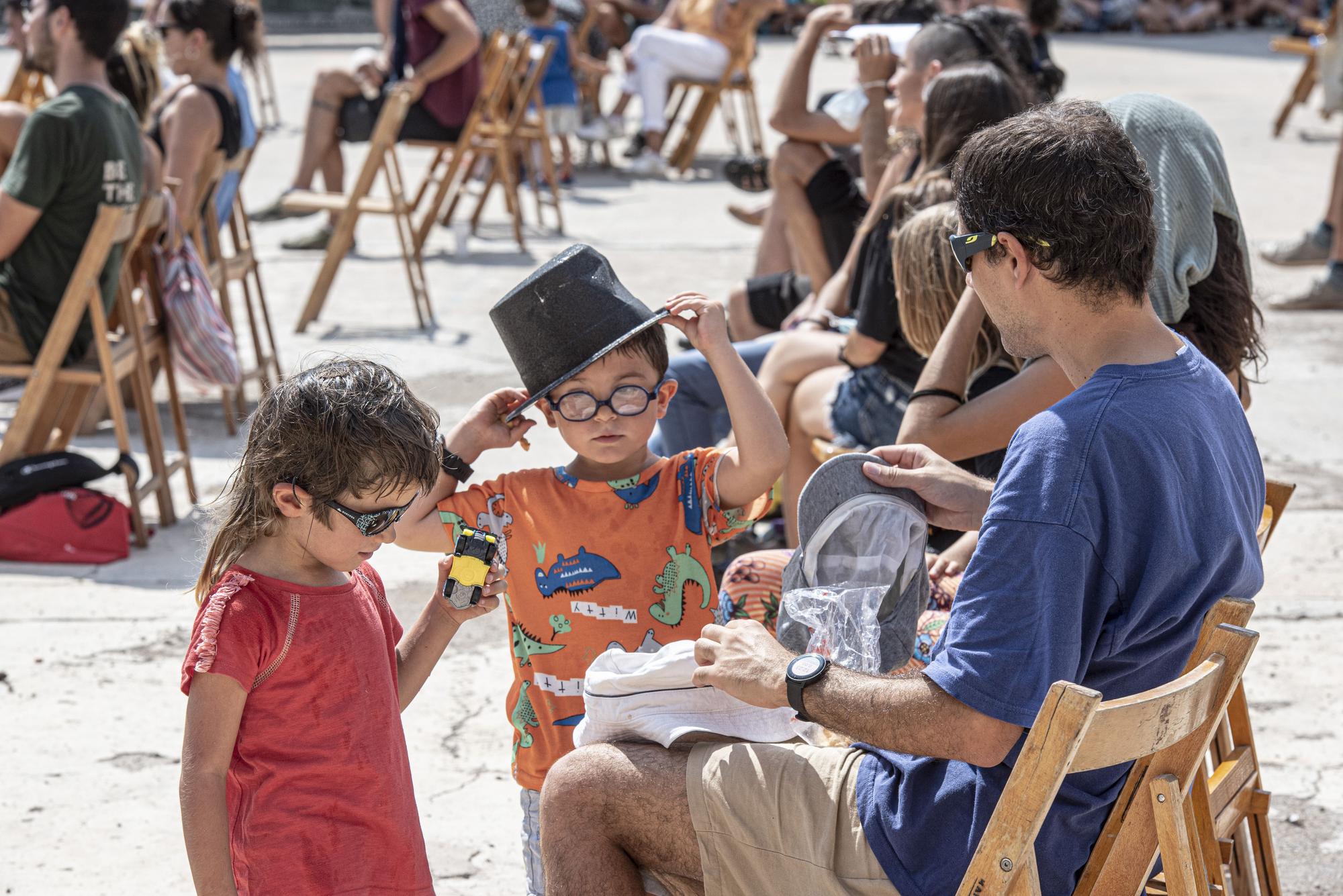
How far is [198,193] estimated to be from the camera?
5473 millimetres

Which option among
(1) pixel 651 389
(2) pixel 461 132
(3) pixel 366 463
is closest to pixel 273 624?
→ (3) pixel 366 463

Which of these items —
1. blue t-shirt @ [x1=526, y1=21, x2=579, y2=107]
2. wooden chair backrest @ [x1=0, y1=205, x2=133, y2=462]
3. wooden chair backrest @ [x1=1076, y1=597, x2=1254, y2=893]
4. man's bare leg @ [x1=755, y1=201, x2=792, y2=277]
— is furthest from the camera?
blue t-shirt @ [x1=526, y1=21, x2=579, y2=107]

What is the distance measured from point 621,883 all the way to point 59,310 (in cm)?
336

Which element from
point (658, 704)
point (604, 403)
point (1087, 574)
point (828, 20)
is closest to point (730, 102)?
point (828, 20)

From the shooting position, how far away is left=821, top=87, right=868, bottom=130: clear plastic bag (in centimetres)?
509

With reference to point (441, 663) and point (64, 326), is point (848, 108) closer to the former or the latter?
point (441, 663)

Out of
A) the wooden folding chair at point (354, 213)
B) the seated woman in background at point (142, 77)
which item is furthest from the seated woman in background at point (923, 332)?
the wooden folding chair at point (354, 213)

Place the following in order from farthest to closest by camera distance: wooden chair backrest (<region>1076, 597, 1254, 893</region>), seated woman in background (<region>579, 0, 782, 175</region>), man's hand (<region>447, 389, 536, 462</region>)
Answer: seated woman in background (<region>579, 0, 782, 175</region>) → man's hand (<region>447, 389, 536, 462</region>) → wooden chair backrest (<region>1076, 597, 1254, 893</region>)

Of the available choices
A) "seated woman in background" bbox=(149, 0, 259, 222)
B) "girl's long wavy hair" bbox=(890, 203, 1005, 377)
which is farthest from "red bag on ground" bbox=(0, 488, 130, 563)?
"girl's long wavy hair" bbox=(890, 203, 1005, 377)

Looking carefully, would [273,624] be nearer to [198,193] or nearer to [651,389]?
[651,389]

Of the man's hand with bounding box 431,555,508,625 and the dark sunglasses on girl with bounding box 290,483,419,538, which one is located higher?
the dark sunglasses on girl with bounding box 290,483,419,538

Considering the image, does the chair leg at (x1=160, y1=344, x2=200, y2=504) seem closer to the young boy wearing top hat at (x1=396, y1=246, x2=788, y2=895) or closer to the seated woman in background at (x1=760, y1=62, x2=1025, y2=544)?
the seated woman in background at (x1=760, y1=62, x2=1025, y2=544)

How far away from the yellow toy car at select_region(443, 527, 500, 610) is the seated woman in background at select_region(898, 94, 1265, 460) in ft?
3.83

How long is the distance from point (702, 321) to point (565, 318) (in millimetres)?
238
